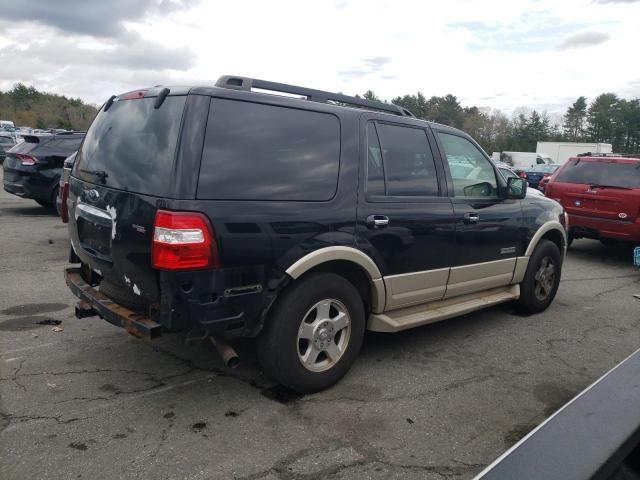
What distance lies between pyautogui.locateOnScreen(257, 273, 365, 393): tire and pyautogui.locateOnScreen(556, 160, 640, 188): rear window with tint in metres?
6.85

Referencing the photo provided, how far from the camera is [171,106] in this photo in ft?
10.3

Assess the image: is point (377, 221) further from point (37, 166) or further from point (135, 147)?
point (37, 166)

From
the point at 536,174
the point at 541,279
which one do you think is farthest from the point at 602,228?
the point at 536,174

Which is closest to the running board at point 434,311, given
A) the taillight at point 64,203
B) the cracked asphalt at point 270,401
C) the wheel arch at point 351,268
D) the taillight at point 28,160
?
the wheel arch at point 351,268

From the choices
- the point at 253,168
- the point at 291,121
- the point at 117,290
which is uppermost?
the point at 291,121

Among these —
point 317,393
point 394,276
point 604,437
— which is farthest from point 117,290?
point 604,437

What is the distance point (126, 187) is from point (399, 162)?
205cm

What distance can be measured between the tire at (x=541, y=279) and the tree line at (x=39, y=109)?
8438 centimetres

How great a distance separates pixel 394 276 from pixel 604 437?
2323 millimetres

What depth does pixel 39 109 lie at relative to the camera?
88250mm

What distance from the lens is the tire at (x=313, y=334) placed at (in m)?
3.30

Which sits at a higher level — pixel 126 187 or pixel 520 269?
pixel 126 187

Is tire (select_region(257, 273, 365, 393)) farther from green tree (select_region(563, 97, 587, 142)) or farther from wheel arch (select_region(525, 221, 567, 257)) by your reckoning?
green tree (select_region(563, 97, 587, 142))

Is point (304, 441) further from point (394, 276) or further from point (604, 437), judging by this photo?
point (604, 437)
